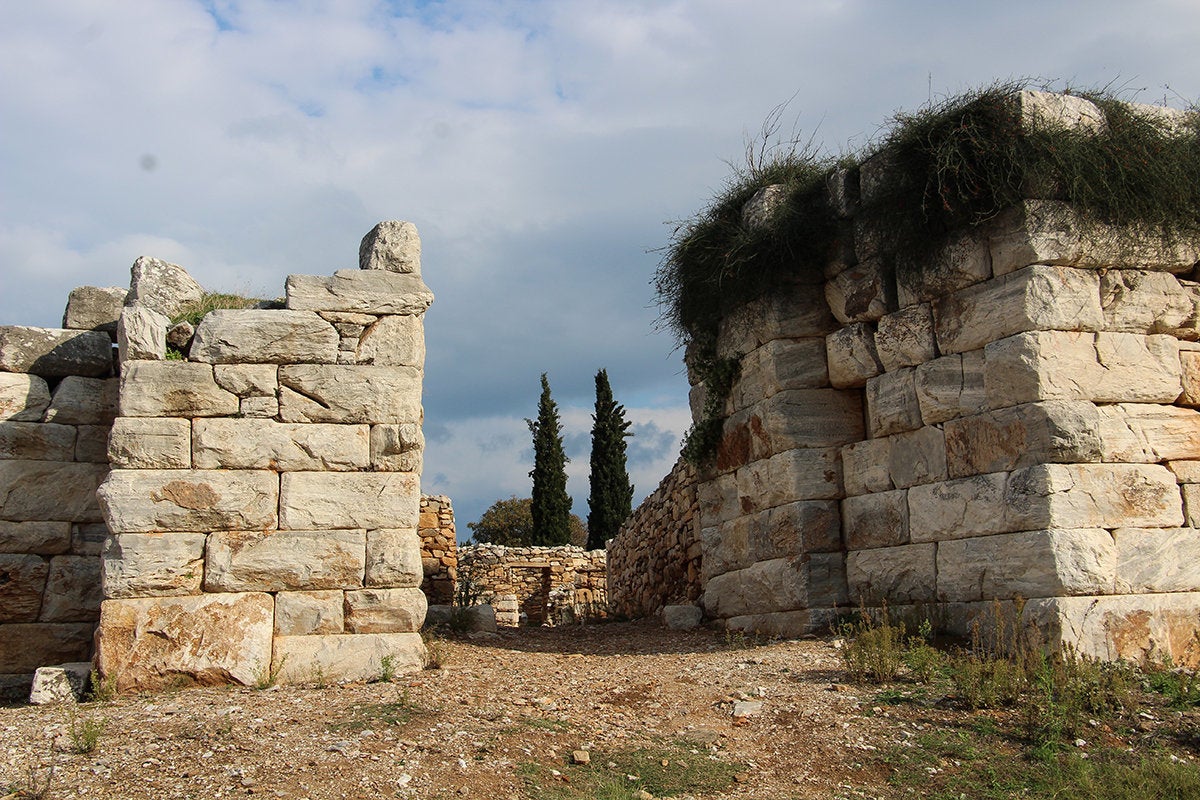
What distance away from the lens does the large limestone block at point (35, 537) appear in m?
7.62

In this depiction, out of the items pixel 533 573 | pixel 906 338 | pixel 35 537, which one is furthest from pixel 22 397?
pixel 533 573

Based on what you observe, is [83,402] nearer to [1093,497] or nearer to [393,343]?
[393,343]

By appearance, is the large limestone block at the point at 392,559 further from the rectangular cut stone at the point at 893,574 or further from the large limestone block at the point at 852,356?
the large limestone block at the point at 852,356

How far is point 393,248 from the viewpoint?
25.8 ft

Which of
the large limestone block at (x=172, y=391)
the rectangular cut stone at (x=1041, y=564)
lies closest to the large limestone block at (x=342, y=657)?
the large limestone block at (x=172, y=391)

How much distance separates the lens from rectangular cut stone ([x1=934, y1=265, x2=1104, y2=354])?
7.32m

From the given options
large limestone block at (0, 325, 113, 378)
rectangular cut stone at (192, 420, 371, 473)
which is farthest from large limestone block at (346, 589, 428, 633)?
large limestone block at (0, 325, 113, 378)

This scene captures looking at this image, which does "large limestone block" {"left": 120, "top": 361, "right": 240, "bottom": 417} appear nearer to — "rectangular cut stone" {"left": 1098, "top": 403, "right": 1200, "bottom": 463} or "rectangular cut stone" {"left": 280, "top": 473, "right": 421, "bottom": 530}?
"rectangular cut stone" {"left": 280, "top": 473, "right": 421, "bottom": 530}

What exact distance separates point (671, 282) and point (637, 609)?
4.68 metres

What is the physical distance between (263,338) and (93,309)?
1.92 m

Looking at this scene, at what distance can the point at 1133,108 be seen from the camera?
799 cm

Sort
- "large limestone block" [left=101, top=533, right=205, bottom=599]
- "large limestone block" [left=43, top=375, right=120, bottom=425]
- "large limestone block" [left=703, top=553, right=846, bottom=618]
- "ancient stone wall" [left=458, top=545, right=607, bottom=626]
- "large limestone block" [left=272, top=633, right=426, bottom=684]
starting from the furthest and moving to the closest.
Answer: "ancient stone wall" [left=458, top=545, right=607, bottom=626] < "large limestone block" [left=703, top=553, right=846, bottom=618] < "large limestone block" [left=43, top=375, right=120, bottom=425] < "large limestone block" [left=272, top=633, right=426, bottom=684] < "large limestone block" [left=101, top=533, right=205, bottom=599]

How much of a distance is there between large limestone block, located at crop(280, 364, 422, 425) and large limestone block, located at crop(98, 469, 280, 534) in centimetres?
54

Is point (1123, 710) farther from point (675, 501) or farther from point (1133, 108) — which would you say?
point (675, 501)
